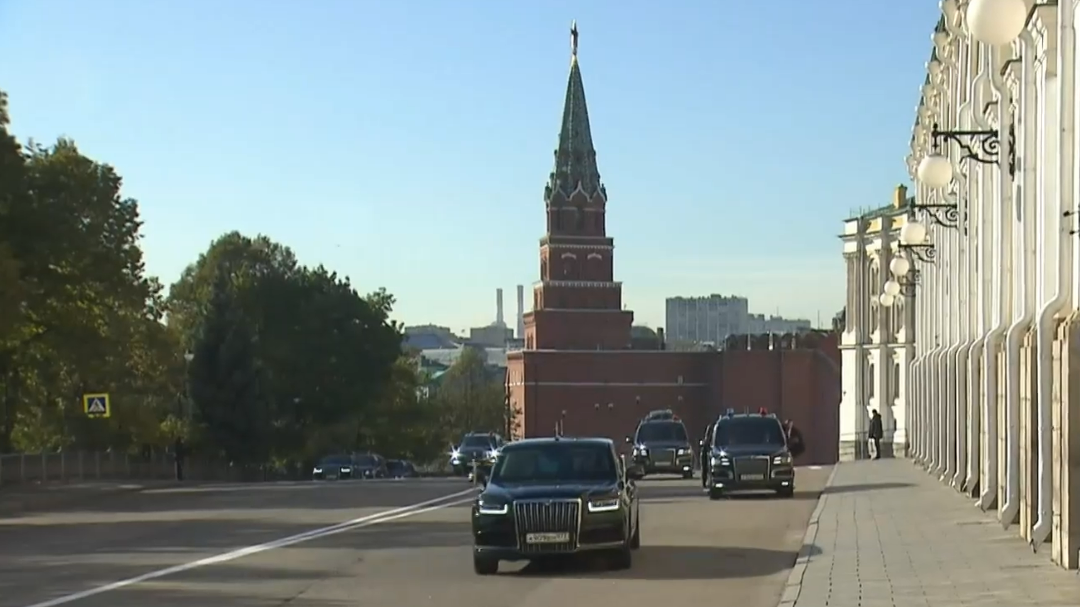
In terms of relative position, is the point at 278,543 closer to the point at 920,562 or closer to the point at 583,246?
the point at 920,562

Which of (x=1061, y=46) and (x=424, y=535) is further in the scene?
(x=424, y=535)

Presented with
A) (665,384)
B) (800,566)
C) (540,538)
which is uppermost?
(540,538)

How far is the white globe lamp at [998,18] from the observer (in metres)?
14.9

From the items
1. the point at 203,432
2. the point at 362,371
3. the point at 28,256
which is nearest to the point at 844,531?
the point at 28,256

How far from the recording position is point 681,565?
22109 millimetres

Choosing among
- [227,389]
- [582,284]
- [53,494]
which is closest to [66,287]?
[53,494]

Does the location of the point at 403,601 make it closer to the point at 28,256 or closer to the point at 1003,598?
the point at 1003,598

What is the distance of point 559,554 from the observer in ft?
70.0

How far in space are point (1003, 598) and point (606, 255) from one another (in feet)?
415

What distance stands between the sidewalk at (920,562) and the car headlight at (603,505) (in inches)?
86.7

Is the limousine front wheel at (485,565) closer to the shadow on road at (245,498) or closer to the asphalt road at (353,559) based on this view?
the asphalt road at (353,559)

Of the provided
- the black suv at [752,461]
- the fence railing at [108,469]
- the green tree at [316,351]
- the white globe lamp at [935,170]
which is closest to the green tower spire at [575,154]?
the green tree at [316,351]

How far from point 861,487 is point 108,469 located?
32.3 m

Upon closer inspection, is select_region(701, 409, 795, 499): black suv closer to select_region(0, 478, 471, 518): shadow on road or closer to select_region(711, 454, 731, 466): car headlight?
select_region(711, 454, 731, 466): car headlight
